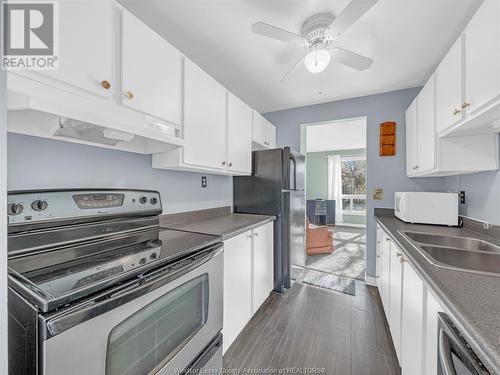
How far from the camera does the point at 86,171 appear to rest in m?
1.24

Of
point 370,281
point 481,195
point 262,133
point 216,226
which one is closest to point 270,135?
point 262,133

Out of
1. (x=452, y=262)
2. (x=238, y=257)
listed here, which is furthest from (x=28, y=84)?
(x=452, y=262)

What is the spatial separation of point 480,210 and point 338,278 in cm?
166

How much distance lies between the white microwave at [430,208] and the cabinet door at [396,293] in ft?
2.24

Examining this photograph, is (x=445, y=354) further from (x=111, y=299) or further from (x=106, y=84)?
(x=106, y=84)

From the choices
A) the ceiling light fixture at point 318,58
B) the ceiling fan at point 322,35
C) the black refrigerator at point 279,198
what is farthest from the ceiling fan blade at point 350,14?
the black refrigerator at point 279,198

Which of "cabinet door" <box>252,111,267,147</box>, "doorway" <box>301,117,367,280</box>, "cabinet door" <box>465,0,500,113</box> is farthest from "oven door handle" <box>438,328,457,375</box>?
"doorway" <box>301,117,367,280</box>

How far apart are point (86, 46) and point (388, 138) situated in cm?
302

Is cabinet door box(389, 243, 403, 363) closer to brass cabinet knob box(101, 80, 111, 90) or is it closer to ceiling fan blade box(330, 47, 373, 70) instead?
ceiling fan blade box(330, 47, 373, 70)

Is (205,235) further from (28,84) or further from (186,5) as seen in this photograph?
(186,5)

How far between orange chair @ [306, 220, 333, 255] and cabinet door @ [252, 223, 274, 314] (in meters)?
1.66

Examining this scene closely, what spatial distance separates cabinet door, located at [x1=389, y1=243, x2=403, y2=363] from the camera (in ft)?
4.33

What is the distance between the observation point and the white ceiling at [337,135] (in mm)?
4160

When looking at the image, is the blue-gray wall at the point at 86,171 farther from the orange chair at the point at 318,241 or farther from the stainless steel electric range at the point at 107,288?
the orange chair at the point at 318,241
